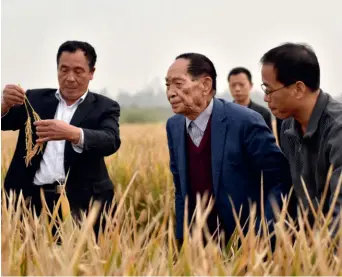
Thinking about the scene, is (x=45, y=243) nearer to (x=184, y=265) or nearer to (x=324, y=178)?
(x=184, y=265)

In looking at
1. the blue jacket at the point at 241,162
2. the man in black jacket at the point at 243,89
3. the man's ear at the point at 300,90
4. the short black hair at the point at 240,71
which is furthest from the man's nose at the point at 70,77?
the short black hair at the point at 240,71

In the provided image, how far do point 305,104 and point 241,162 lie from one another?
1.41ft

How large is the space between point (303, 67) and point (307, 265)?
85 cm

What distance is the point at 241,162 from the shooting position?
254 centimetres

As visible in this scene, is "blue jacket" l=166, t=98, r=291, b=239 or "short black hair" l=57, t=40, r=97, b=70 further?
"short black hair" l=57, t=40, r=97, b=70

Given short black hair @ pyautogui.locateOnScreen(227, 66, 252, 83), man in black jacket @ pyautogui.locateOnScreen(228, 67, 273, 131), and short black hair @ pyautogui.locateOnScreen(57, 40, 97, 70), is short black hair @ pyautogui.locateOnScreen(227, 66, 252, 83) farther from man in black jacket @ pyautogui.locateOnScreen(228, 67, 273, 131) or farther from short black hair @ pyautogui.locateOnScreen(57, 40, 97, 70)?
short black hair @ pyautogui.locateOnScreen(57, 40, 97, 70)

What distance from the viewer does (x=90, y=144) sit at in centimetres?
281

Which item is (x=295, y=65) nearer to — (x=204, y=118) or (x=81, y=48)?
(x=204, y=118)

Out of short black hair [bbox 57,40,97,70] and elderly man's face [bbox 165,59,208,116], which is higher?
short black hair [bbox 57,40,97,70]

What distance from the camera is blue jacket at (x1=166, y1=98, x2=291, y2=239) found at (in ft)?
8.06

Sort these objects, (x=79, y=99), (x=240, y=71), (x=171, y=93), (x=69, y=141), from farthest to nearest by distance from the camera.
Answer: (x=240, y=71), (x=79, y=99), (x=69, y=141), (x=171, y=93)

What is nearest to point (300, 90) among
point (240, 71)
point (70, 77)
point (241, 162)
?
point (241, 162)

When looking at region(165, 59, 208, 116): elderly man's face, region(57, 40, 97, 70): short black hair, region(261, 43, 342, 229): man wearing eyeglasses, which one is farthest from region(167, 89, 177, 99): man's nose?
region(57, 40, 97, 70): short black hair

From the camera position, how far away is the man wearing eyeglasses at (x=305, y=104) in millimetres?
2148
